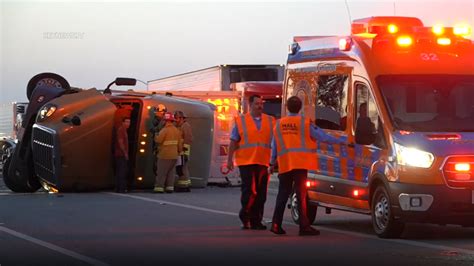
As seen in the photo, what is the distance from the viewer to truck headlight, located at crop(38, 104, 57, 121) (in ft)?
64.0

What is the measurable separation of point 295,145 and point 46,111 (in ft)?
30.2

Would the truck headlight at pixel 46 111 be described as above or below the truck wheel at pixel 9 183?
above

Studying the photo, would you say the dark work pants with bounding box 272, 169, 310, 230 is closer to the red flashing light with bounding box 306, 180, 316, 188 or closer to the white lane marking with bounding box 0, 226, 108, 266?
the red flashing light with bounding box 306, 180, 316, 188

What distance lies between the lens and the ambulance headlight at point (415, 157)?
10.8m

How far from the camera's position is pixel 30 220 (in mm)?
13695

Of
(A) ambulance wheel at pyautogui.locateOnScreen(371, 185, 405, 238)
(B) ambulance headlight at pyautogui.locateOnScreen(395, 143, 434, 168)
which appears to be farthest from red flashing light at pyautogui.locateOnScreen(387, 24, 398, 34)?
(A) ambulance wheel at pyautogui.locateOnScreen(371, 185, 405, 238)

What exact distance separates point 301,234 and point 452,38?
3.15 m

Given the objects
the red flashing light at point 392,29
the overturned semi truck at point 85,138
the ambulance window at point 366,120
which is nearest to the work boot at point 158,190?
the overturned semi truck at point 85,138

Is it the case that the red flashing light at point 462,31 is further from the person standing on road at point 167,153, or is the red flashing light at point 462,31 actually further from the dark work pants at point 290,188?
the person standing on road at point 167,153

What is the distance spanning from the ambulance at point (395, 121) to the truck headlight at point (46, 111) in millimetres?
7883

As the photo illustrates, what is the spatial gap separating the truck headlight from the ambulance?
25.9ft

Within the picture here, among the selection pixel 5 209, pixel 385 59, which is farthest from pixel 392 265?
pixel 5 209

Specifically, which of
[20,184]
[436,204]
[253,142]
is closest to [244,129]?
[253,142]

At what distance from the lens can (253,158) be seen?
12.3 m
